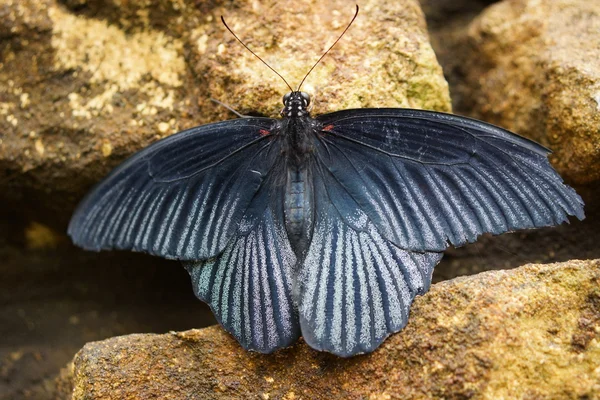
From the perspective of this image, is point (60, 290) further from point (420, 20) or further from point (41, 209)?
point (420, 20)

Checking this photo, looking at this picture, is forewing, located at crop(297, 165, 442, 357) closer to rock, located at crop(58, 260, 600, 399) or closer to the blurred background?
rock, located at crop(58, 260, 600, 399)

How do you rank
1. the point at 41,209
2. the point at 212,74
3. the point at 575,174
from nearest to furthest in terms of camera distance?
the point at 575,174 < the point at 212,74 < the point at 41,209

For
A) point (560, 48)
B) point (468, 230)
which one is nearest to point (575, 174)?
point (560, 48)

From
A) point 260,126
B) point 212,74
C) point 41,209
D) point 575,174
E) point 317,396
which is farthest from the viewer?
point 41,209

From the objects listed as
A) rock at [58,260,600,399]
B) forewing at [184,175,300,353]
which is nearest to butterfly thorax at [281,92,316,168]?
forewing at [184,175,300,353]

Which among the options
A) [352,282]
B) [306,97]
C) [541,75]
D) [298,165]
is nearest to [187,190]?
[298,165]

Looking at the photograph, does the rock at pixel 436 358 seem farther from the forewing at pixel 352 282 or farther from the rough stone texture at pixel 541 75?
the rough stone texture at pixel 541 75
